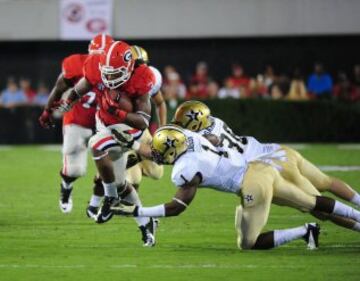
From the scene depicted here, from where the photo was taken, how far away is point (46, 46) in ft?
74.4

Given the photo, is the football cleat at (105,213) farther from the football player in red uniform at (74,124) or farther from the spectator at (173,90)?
the spectator at (173,90)

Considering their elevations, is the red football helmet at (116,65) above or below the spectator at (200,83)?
above

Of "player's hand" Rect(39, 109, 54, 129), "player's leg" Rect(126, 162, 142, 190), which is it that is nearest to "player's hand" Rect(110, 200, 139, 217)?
"player's hand" Rect(39, 109, 54, 129)

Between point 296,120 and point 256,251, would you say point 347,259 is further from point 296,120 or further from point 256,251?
point 296,120

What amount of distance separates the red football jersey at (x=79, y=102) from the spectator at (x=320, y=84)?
9925 mm

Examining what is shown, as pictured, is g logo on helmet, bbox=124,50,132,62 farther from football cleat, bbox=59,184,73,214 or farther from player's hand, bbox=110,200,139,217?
football cleat, bbox=59,184,73,214

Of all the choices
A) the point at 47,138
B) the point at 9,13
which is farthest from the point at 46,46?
the point at 47,138

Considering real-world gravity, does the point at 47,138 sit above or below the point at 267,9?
below

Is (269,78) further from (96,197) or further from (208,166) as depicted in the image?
(208,166)

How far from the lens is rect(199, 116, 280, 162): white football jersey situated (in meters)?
8.69

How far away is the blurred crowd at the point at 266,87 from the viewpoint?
66.0 feet

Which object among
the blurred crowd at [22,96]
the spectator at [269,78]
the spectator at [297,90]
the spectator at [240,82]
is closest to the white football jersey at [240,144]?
the spectator at [297,90]

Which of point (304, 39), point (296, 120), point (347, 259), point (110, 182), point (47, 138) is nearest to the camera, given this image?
point (347, 259)

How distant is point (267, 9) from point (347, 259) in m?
14.7
